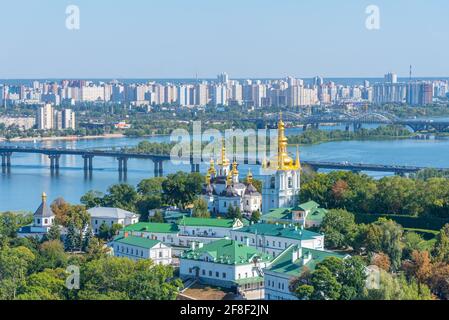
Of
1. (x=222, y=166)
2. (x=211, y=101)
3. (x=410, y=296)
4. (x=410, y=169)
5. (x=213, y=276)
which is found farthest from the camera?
(x=211, y=101)

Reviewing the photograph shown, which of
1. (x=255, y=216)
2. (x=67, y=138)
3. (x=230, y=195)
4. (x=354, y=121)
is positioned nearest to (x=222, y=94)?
(x=354, y=121)

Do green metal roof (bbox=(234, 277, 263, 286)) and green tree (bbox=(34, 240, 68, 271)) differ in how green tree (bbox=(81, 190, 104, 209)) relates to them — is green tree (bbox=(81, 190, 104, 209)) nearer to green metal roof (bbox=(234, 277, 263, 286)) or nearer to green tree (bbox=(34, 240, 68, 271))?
green tree (bbox=(34, 240, 68, 271))

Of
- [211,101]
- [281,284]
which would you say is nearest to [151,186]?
[281,284]

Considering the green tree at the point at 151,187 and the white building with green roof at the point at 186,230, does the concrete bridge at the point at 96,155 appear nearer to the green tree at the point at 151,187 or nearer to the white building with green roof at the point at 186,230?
the green tree at the point at 151,187

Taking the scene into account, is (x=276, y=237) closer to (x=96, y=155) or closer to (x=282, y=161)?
(x=282, y=161)

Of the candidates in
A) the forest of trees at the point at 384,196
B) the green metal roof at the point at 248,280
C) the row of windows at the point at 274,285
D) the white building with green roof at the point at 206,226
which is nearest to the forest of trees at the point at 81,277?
the green metal roof at the point at 248,280
